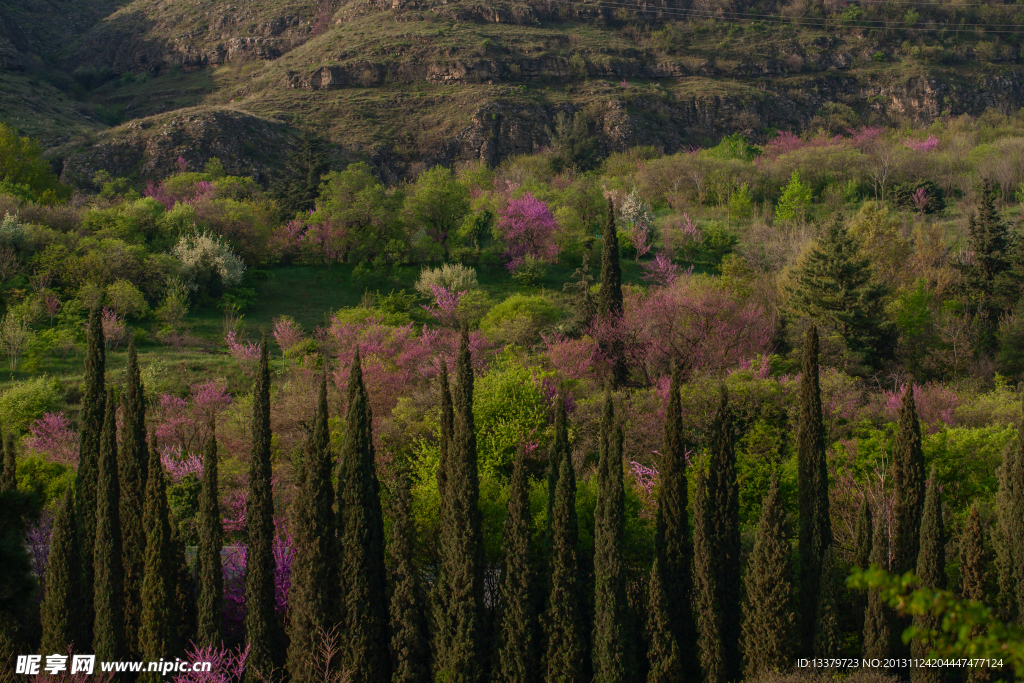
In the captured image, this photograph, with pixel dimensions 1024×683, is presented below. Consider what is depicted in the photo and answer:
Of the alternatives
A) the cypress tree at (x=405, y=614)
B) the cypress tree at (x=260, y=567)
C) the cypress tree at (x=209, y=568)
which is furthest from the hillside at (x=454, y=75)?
the cypress tree at (x=405, y=614)

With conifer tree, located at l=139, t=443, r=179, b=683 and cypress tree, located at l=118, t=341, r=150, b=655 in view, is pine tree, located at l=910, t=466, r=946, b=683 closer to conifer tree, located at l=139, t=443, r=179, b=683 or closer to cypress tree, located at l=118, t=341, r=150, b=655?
conifer tree, located at l=139, t=443, r=179, b=683

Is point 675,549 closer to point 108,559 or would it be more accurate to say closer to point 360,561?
point 360,561

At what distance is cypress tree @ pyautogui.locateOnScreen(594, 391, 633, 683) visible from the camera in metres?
16.4

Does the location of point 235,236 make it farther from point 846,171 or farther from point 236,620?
point 846,171

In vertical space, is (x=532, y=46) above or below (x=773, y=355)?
above

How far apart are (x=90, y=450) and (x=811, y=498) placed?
16.8m

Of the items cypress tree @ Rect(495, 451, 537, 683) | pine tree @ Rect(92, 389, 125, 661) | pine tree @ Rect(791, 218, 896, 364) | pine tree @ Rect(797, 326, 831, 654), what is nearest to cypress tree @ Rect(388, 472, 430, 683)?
cypress tree @ Rect(495, 451, 537, 683)

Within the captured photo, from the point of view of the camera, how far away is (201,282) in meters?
40.5

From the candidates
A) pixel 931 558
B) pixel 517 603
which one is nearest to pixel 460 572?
pixel 517 603

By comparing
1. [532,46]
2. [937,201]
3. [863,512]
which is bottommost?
[937,201]

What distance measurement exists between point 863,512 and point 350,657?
11.3m

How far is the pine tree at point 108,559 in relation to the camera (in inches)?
656

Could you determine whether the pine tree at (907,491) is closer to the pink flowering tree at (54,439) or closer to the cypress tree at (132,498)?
the cypress tree at (132,498)

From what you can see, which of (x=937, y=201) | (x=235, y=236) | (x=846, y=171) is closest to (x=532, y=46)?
(x=846, y=171)
